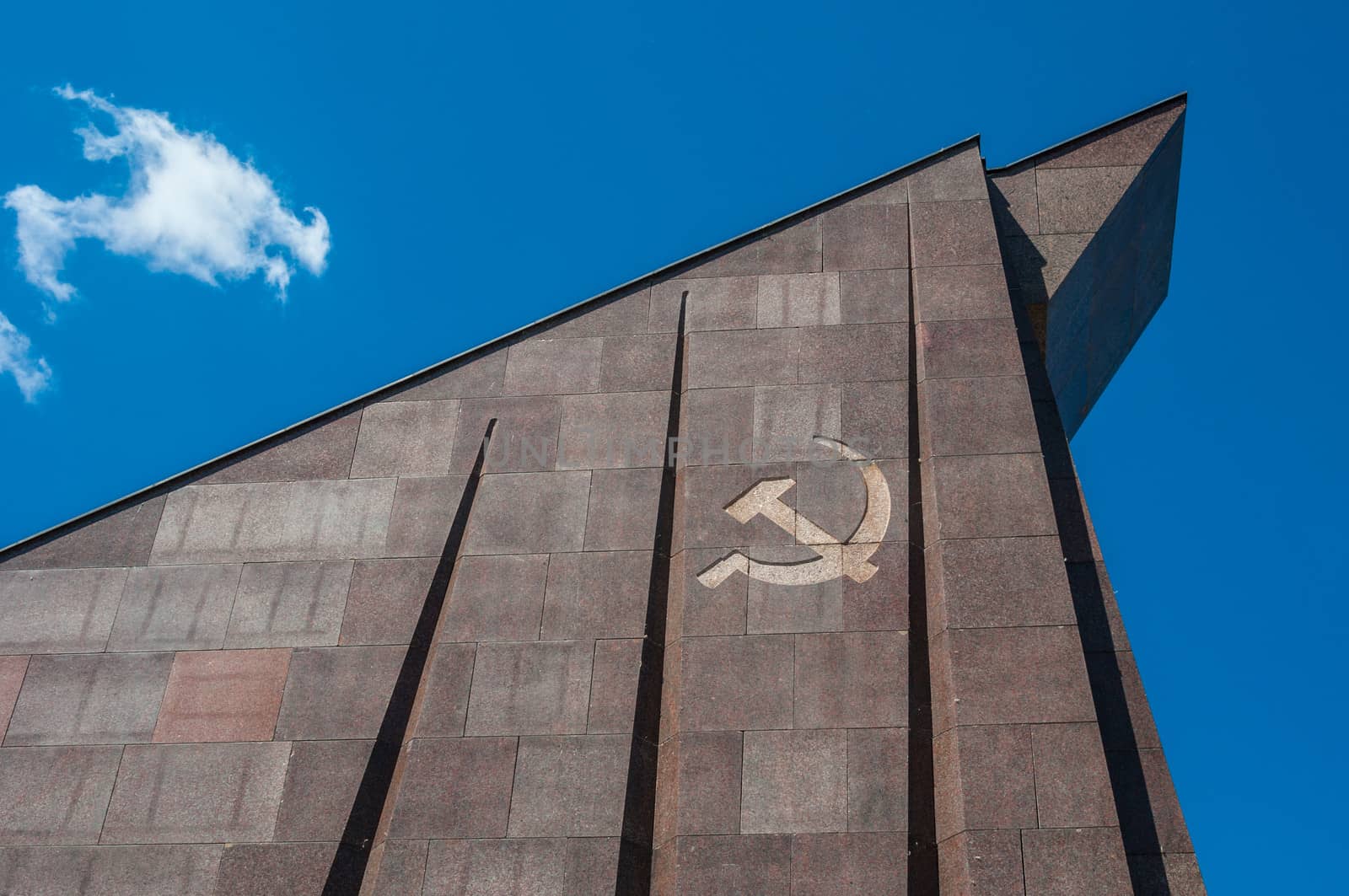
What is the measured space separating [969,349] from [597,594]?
657 cm

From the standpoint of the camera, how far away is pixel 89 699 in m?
18.0

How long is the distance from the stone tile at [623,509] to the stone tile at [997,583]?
392cm

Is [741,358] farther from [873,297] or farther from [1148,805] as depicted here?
[1148,805]

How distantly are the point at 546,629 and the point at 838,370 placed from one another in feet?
19.3

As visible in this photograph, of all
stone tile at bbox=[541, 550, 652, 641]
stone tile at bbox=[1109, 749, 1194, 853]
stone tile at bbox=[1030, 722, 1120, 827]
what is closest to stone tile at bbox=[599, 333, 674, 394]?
stone tile at bbox=[541, 550, 652, 641]

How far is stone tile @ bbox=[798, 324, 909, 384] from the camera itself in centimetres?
1975

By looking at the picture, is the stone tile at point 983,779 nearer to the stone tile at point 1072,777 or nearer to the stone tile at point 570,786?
the stone tile at point 1072,777

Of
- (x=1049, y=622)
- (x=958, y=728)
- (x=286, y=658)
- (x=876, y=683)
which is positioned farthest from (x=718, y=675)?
(x=286, y=658)

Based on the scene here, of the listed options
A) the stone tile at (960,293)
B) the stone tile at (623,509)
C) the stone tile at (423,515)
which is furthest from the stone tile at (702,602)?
the stone tile at (960,293)

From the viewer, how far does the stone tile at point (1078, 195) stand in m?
22.1

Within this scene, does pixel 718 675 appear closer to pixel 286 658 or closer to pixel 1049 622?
pixel 1049 622

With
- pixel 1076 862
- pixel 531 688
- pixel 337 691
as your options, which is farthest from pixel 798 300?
pixel 1076 862

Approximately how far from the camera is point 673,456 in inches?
766

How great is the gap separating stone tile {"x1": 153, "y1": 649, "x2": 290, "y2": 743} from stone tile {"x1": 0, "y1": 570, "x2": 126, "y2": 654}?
59.5 inches
